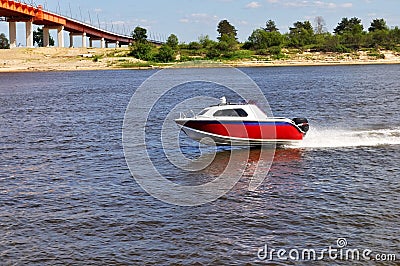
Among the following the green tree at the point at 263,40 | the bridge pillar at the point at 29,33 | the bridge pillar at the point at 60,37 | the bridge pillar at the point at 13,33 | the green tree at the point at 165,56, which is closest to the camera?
the bridge pillar at the point at 29,33

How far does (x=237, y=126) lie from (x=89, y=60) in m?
116

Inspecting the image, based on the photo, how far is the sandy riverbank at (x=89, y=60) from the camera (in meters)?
134

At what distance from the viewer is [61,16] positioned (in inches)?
5994

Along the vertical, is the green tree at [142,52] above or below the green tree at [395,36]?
below

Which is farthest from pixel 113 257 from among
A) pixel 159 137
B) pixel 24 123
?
pixel 24 123

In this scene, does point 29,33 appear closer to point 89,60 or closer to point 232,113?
point 89,60

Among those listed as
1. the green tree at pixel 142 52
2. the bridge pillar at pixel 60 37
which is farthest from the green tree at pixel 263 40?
the bridge pillar at pixel 60 37

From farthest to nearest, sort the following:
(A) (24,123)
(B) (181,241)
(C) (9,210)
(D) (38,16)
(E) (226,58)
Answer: (E) (226,58) < (D) (38,16) < (A) (24,123) < (C) (9,210) < (B) (181,241)

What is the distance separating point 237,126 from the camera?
2617 centimetres

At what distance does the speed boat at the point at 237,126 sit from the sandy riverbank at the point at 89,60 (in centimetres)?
11158

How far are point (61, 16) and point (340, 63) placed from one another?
7563 cm

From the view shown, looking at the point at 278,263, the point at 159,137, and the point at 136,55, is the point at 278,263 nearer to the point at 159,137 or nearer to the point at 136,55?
the point at 159,137

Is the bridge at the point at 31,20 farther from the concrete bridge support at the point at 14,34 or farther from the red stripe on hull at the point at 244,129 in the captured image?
the red stripe on hull at the point at 244,129

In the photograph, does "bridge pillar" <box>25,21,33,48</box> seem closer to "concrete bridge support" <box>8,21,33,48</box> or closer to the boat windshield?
"concrete bridge support" <box>8,21,33,48</box>
